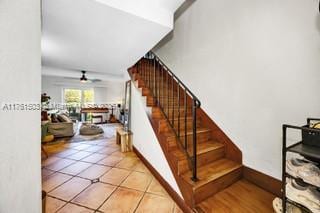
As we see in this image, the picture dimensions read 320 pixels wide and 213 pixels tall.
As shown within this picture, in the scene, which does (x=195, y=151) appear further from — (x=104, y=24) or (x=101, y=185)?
(x=104, y=24)

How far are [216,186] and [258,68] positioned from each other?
1516 millimetres

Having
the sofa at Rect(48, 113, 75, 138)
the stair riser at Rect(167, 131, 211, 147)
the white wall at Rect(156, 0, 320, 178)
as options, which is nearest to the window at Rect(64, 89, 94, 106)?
the sofa at Rect(48, 113, 75, 138)

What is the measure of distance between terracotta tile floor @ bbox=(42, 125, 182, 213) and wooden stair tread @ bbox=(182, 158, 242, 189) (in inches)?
14.0

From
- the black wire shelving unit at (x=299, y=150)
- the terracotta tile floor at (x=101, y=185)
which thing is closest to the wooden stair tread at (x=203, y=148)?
the terracotta tile floor at (x=101, y=185)

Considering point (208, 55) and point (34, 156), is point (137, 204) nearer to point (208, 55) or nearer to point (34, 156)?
point (34, 156)

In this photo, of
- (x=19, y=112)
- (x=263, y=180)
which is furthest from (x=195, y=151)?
(x=19, y=112)

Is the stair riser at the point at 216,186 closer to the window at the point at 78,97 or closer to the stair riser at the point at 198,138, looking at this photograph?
the stair riser at the point at 198,138

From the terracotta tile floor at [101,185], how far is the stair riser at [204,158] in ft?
1.32

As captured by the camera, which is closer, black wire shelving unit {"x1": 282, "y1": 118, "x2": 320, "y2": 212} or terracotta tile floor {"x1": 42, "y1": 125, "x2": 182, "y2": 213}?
black wire shelving unit {"x1": 282, "y1": 118, "x2": 320, "y2": 212}

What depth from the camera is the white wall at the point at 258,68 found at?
1.41 m

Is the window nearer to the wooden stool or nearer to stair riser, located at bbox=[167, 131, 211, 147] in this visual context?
the wooden stool

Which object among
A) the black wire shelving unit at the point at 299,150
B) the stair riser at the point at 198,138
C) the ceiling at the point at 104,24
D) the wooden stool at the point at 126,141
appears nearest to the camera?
the black wire shelving unit at the point at 299,150

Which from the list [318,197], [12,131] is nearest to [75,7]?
[12,131]

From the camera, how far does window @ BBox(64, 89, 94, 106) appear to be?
784 centimetres
